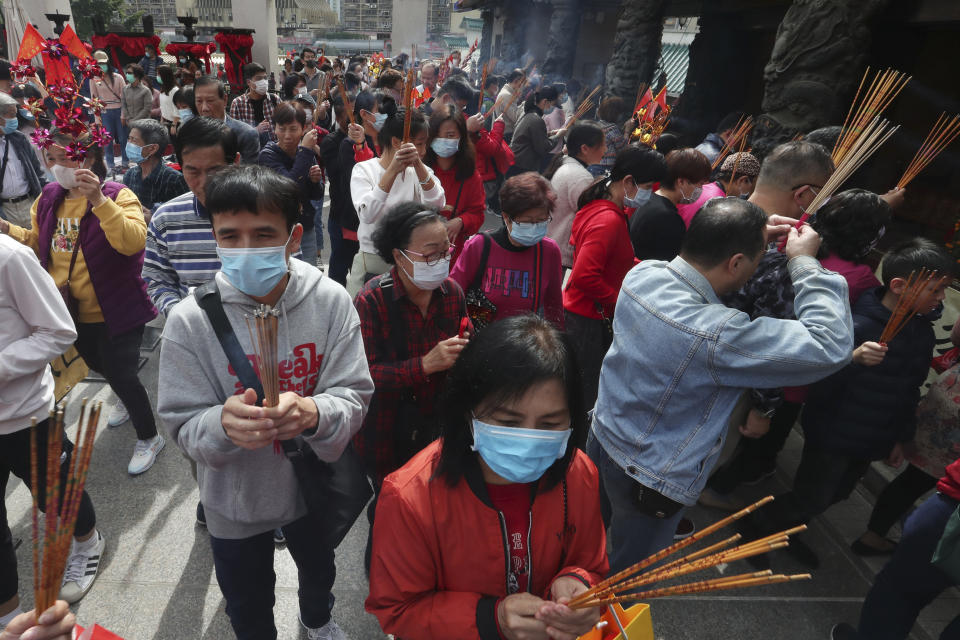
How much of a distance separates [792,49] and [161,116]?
885 cm

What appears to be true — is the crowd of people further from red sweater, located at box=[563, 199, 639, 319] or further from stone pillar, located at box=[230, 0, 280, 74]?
stone pillar, located at box=[230, 0, 280, 74]

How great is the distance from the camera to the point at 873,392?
2482 millimetres

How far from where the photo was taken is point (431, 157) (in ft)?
12.7

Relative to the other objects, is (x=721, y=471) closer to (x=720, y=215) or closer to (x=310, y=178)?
(x=720, y=215)

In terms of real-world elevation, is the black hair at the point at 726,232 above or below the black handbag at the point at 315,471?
above

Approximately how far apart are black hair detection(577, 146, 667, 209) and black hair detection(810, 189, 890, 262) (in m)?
0.92

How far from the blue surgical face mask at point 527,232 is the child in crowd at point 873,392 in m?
1.47

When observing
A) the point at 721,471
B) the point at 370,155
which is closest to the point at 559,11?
the point at 370,155

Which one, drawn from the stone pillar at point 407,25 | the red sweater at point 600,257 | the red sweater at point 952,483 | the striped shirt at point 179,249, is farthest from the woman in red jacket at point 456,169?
the stone pillar at point 407,25

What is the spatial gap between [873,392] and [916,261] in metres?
0.60

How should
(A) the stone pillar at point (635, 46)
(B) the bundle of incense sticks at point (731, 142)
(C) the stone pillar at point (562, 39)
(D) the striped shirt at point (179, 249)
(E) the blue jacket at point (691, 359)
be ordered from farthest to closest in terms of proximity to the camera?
(C) the stone pillar at point (562, 39), (A) the stone pillar at point (635, 46), (B) the bundle of incense sticks at point (731, 142), (D) the striped shirt at point (179, 249), (E) the blue jacket at point (691, 359)

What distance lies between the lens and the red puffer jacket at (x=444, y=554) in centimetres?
131

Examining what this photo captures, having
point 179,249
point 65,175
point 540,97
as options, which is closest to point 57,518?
point 179,249

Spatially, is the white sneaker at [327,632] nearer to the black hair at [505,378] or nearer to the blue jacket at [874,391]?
the black hair at [505,378]
